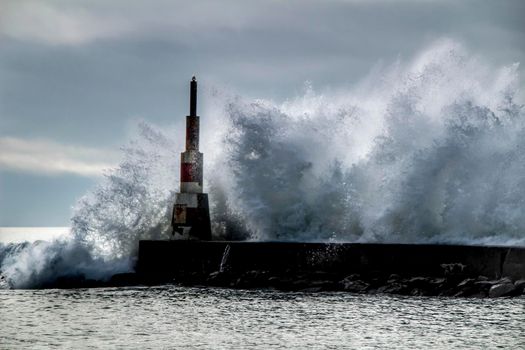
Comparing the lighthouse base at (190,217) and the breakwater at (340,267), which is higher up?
the lighthouse base at (190,217)

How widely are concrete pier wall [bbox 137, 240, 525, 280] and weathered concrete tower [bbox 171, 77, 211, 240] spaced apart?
1.36 meters

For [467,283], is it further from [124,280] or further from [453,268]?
[124,280]

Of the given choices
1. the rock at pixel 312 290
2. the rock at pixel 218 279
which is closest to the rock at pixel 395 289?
the rock at pixel 312 290

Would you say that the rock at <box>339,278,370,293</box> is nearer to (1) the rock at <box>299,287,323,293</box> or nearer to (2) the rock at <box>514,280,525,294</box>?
(1) the rock at <box>299,287,323,293</box>

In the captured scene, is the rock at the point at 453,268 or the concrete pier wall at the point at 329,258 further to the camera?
the rock at the point at 453,268

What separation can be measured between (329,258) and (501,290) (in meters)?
3.30

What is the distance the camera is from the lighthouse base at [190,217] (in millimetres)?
19469

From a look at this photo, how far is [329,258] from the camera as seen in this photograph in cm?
1616

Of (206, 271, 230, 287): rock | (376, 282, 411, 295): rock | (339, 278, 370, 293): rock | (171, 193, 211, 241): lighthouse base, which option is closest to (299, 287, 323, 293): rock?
(339, 278, 370, 293): rock

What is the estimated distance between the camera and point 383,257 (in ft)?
51.2

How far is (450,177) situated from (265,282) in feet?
12.6

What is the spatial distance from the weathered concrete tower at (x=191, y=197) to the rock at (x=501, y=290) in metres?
7.33

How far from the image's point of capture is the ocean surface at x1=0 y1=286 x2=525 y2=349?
10.5 meters

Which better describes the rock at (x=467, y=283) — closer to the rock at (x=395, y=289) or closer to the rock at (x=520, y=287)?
the rock at (x=520, y=287)
